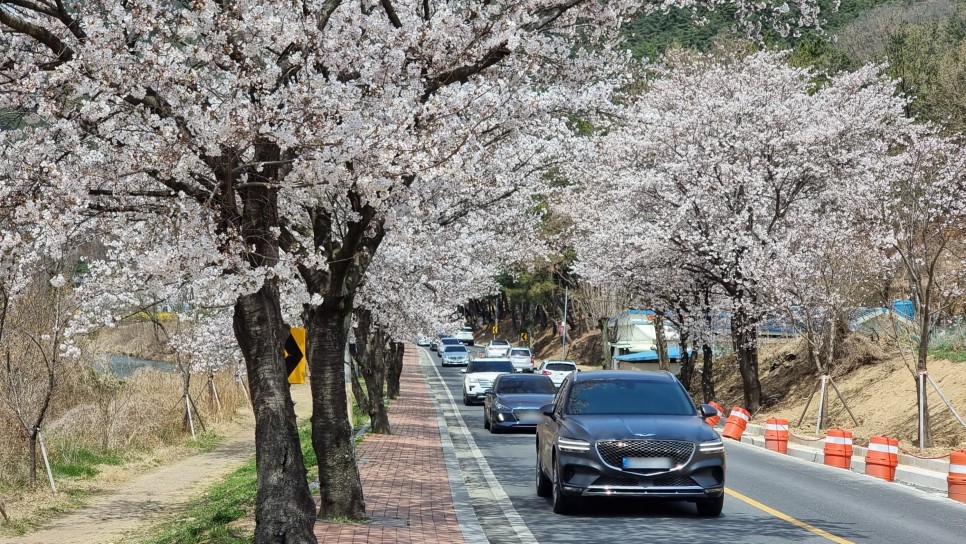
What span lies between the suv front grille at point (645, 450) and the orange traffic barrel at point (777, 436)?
11.4 meters

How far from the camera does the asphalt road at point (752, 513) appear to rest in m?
11.2

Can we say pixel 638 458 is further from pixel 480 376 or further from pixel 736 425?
pixel 480 376

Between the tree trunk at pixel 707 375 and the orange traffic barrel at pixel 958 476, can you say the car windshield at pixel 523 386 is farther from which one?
the orange traffic barrel at pixel 958 476

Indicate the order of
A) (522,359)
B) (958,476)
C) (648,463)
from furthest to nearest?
(522,359), (958,476), (648,463)

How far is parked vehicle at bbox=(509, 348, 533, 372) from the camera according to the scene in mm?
58906

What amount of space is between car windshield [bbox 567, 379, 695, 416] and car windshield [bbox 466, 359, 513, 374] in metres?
26.0

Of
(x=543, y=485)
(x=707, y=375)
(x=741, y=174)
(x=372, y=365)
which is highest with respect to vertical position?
(x=741, y=174)

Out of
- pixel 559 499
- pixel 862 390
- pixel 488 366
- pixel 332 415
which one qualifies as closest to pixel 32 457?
pixel 332 415

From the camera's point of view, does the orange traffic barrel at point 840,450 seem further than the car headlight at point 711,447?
Yes

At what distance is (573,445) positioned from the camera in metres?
12.6

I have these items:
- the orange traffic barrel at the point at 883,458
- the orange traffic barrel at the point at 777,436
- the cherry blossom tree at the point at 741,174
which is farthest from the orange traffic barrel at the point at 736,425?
the orange traffic barrel at the point at 883,458

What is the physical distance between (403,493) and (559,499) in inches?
103

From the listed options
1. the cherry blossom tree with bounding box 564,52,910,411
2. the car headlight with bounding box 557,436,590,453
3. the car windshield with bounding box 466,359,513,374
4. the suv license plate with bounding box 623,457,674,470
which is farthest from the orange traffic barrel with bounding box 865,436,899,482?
the car windshield with bounding box 466,359,513,374

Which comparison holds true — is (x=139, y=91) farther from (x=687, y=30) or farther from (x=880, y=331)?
(x=687, y=30)
